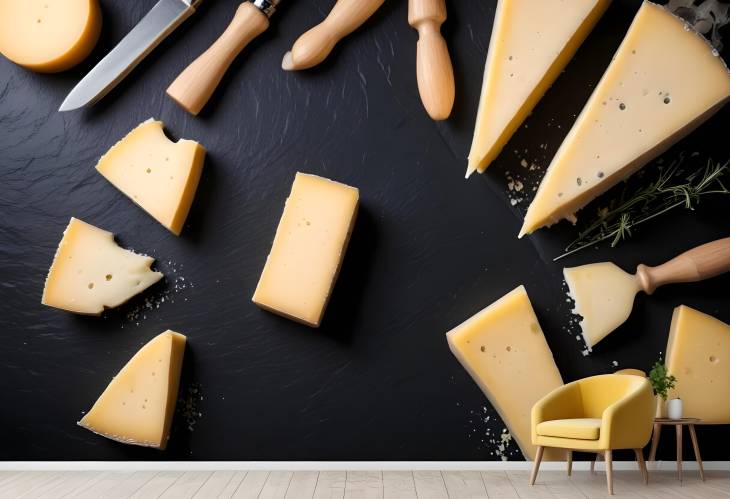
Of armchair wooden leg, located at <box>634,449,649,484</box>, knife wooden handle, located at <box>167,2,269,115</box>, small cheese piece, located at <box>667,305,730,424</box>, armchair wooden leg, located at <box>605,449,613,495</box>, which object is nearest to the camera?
armchair wooden leg, located at <box>605,449,613,495</box>

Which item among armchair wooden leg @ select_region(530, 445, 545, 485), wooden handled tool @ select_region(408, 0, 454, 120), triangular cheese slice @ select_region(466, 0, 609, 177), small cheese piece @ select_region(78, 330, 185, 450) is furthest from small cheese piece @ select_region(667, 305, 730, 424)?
small cheese piece @ select_region(78, 330, 185, 450)

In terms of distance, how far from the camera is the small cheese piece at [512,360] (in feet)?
7.66

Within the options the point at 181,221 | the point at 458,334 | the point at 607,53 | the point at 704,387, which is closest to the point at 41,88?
the point at 181,221

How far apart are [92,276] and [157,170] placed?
0.40 m

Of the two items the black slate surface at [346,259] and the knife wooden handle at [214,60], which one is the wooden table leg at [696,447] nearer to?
the black slate surface at [346,259]

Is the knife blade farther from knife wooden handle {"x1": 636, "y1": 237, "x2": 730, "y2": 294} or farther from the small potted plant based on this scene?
the small potted plant

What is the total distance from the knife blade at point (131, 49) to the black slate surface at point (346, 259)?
7 cm

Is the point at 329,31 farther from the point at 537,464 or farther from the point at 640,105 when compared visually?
the point at 537,464

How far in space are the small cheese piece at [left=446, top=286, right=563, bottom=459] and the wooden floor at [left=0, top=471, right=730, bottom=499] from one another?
19 centimetres

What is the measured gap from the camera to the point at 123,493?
2055mm

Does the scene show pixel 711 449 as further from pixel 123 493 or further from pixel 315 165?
pixel 123 493

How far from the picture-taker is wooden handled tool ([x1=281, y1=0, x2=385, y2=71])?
247 cm

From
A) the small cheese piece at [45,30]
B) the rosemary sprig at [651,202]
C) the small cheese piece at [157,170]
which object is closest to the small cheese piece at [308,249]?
the small cheese piece at [157,170]

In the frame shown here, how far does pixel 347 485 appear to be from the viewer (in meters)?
2.14
